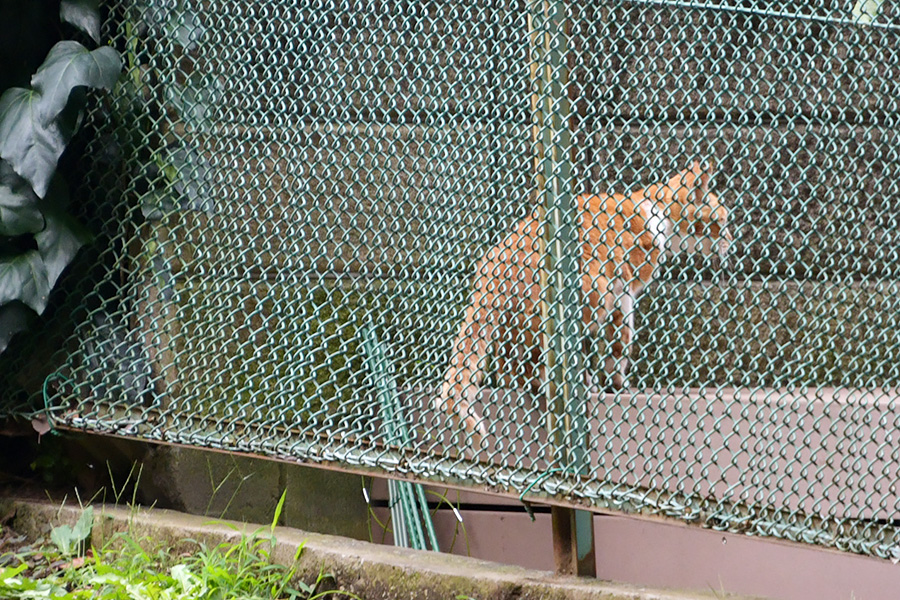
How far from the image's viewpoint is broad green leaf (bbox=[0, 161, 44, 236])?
225cm

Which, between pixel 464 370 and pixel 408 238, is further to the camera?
pixel 408 238

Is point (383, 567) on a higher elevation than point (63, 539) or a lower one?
higher

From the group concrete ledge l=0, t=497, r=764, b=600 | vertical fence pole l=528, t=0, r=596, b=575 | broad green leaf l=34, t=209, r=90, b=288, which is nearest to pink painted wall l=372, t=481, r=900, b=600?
concrete ledge l=0, t=497, r=764, b=600

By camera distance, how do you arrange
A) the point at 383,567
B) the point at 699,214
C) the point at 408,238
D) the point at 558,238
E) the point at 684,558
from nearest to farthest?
the point at 558,238, the point at 383,567, the point at 699,214, the point at 408,238, the point at 684,558

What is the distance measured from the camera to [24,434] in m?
2.51

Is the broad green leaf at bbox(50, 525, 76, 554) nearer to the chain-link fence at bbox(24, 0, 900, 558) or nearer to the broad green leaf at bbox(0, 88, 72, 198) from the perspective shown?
the chain-link fence at bbox(24, 0, 900, 558)

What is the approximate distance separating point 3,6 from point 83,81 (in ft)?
1.60

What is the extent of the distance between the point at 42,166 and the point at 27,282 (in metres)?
0.33

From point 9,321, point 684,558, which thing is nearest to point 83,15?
point 9,321

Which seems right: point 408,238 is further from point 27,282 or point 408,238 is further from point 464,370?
point 27,282

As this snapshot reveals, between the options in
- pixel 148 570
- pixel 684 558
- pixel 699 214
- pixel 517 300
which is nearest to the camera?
pixel 148 570

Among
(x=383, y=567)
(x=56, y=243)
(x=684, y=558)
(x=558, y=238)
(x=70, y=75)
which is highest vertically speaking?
(x=70, y=75)

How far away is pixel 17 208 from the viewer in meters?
2.25

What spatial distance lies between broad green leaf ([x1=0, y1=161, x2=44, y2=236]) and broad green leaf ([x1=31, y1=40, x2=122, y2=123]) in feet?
0.72
